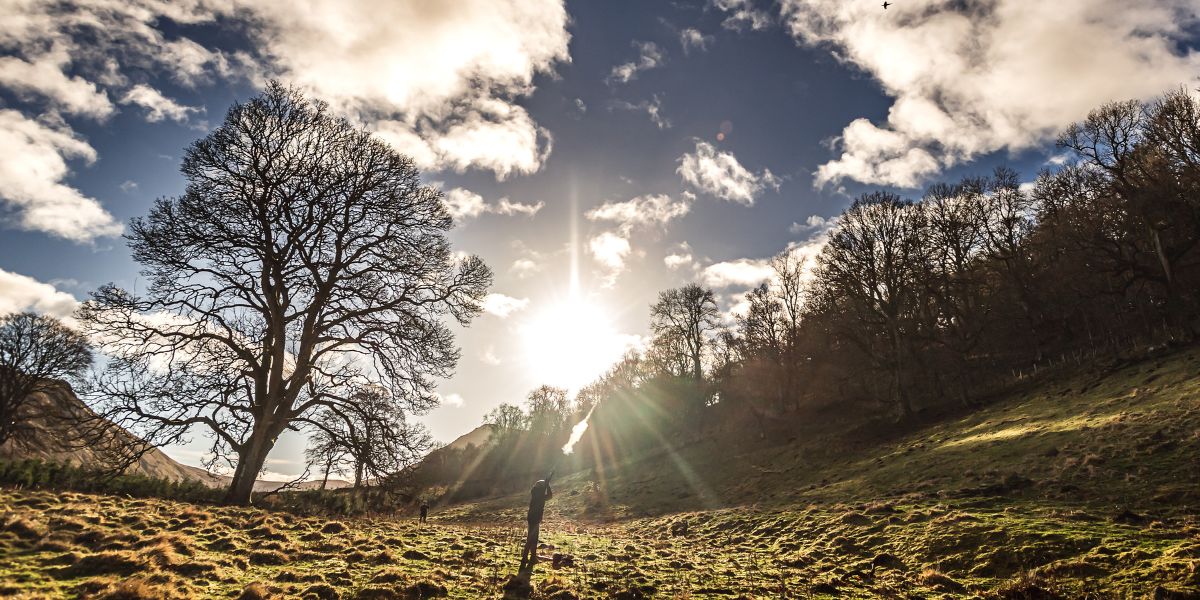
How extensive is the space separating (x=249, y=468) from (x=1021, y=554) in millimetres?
20080

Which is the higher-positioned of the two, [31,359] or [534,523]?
[31,359]

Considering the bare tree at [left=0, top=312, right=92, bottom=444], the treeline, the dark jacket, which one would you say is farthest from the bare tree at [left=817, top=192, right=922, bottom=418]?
the bare tree at [left=0, top=312, right=92, bottom=444]

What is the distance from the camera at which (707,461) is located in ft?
134

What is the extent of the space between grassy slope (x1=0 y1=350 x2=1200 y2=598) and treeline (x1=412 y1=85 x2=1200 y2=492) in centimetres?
1082

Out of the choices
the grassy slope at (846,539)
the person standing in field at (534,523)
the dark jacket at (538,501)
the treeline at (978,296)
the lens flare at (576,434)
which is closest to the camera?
the grassy slope at (846,539)

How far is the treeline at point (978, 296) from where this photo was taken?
92.9ft

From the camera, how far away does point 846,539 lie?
13805 mm

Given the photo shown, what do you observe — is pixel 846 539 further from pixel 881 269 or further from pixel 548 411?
pixel 548 411

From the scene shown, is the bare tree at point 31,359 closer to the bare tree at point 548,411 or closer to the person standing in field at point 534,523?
the person standing in field at point 534,523

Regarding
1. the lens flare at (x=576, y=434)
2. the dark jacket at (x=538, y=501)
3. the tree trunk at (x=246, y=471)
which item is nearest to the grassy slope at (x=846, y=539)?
the dark jacket at (x=538, y=501)

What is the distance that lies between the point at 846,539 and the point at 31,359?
1922 inches

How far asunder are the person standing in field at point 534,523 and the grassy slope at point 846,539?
2.17 feet

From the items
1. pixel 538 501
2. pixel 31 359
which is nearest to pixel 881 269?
pixel 538 501

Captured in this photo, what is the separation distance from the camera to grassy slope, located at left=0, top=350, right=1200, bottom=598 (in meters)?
7.88
